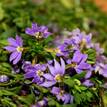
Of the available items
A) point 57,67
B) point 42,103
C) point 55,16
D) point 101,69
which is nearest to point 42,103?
point 42,103


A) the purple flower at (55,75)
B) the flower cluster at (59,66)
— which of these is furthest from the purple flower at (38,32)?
the purple flower at (55,75)

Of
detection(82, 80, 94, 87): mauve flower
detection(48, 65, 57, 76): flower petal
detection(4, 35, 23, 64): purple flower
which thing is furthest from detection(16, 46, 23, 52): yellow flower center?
detection(82, 80, 94, 87): mauve flower

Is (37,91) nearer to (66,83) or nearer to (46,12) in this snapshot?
(66,83)

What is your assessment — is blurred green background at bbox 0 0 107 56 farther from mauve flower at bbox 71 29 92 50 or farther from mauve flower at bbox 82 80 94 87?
mauve flower at bbox 82 80 94 87

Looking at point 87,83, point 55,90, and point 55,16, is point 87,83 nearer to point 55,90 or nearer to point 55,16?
point 55,90

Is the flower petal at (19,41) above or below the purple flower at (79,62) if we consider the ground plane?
above

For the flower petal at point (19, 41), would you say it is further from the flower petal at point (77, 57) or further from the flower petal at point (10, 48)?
the flower petal at point (77, 57)
